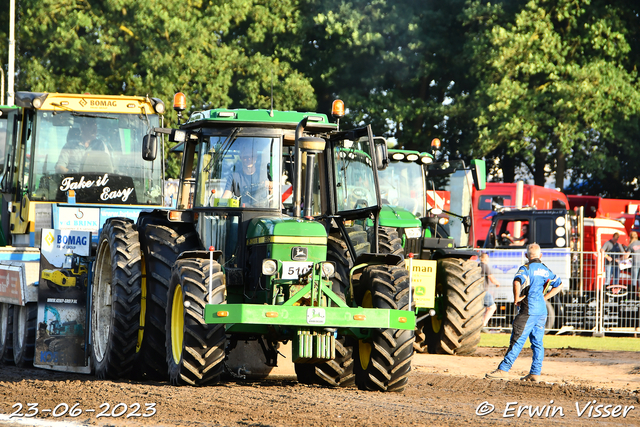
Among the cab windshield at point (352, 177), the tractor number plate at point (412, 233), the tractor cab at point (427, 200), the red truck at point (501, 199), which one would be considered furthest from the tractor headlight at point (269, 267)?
the red truck at point (501, 199)

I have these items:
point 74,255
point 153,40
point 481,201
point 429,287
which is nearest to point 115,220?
point 74,255

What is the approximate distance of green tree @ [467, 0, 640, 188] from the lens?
27.1m

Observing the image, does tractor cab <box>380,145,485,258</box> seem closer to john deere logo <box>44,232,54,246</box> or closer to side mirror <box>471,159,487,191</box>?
side mirror <box>471,159,487,191</box>

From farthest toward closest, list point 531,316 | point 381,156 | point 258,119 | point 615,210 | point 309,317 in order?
point 615,210 → point 531,316 → point 258,119 → point 381,156 → point 309,317

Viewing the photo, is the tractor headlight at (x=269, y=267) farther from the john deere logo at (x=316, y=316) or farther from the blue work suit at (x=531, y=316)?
the blue work suit at (x=531, y=316)

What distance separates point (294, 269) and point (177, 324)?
126 centimetres

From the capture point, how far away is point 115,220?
417 inches

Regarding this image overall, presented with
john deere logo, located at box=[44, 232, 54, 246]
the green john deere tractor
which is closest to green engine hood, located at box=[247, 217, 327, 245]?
the green john deere tractor

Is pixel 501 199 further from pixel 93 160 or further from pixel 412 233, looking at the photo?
pixel 93 160

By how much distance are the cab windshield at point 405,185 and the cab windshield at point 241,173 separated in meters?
6.38

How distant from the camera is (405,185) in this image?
615 inches

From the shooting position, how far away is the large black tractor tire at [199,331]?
8414 millimetres

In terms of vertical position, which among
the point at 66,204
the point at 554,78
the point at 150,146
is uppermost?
the point at 554,78

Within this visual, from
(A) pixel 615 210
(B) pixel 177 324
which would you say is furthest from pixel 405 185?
(A) pixel 615 210
